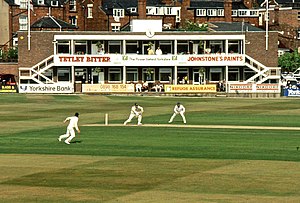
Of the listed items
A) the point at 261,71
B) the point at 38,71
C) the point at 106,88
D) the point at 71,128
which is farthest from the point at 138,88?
the point at 71,128

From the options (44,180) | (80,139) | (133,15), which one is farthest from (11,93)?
(44,180)

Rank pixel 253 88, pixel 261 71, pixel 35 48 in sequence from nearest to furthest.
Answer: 1. pixel 253 88
2. pixel 261 71
3. pixel 35 48

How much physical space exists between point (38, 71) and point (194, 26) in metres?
33.1

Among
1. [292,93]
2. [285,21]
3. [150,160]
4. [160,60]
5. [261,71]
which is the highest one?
[285,21]

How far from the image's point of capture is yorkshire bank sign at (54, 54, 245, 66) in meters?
111

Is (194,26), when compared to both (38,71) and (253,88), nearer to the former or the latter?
(253,88)

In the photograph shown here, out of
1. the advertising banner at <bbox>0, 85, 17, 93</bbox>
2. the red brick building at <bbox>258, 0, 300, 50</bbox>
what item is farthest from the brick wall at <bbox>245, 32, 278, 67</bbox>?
the red brick building at <bbox>258, 0, 300, 50</bbox>

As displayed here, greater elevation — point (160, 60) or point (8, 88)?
point (160, 60)

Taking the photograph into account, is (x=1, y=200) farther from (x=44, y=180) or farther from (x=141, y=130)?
(x=141, y=130)

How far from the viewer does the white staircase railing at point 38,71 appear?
Answer: 110 metres

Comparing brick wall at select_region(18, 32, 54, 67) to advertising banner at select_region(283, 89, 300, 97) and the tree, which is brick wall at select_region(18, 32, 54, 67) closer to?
advertising banner at select_region(283, 89, 300, 97)

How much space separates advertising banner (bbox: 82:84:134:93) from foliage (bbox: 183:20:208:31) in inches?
1172

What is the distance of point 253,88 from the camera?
104562 millimetres

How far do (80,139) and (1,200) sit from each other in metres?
20.6
